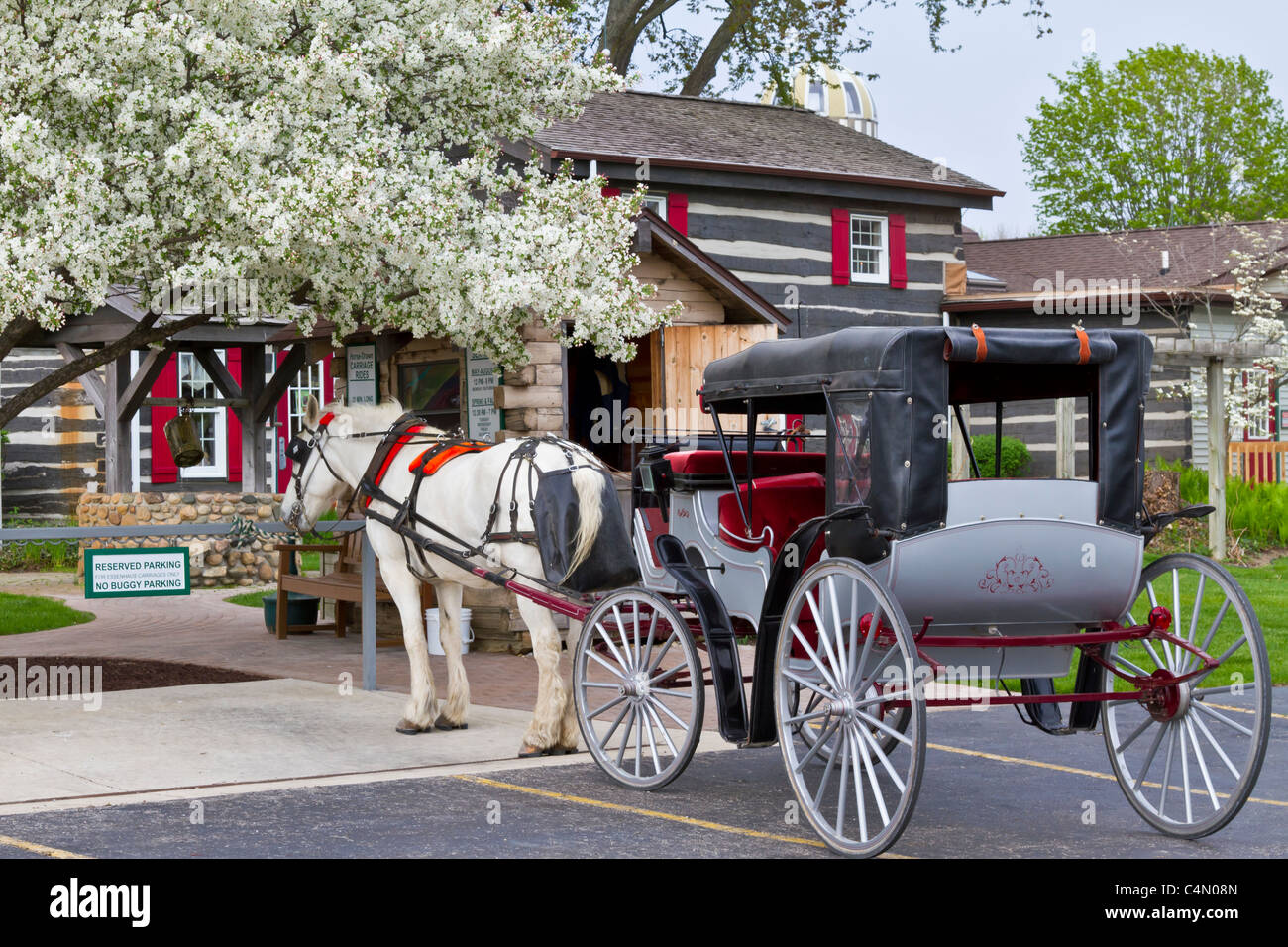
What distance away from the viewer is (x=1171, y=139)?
1983 inches

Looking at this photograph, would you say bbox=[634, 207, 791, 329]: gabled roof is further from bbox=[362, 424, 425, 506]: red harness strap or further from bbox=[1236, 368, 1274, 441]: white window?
bbox=[1236, 368, 1274, 441]: white window

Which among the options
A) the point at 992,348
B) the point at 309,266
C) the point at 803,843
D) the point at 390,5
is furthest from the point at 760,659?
the point at 390,5

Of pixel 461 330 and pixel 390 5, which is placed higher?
pixel 390 5

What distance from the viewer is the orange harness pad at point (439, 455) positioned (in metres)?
9.34

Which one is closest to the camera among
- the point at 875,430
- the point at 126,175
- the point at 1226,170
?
the point at 875,430

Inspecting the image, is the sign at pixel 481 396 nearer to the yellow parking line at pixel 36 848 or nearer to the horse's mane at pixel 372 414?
the horse's mane at pixel 372 414

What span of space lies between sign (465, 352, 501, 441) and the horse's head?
3.56 metres

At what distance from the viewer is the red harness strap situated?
31.7 ft

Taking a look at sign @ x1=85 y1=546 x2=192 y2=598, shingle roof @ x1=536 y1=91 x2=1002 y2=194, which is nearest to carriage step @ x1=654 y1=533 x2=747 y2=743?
sign @ x1=85 y1=546 x2=192 y2=598

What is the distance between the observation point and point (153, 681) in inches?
465

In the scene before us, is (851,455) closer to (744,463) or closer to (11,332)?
(744,463)

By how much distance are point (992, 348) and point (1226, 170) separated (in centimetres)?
4779

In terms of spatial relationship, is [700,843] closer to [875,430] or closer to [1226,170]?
[875,430]

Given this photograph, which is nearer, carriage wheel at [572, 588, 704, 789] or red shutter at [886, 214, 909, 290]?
carriage wheel at [572, 588, 704, 789]
